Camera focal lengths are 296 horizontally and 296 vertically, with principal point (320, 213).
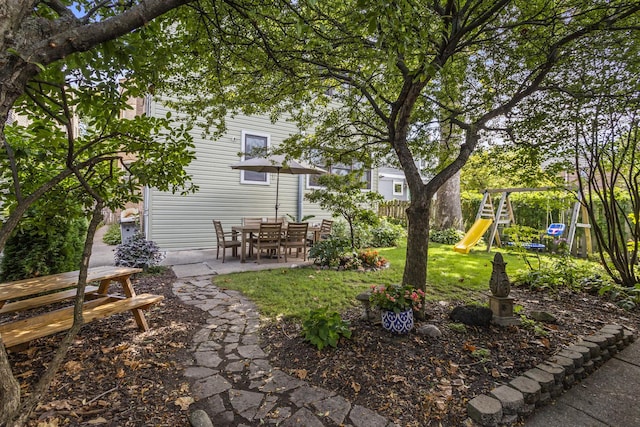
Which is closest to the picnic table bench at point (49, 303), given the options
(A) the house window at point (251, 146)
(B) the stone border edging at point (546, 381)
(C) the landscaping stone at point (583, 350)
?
(B) the stone border edging at point (546, 381)

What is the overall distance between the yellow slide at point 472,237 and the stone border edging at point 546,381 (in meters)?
5.13

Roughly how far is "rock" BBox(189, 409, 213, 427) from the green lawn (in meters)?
1.78

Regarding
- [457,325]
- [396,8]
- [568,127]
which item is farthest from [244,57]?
[568,127]

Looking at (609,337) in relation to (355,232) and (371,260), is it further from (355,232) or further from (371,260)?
(355,232)

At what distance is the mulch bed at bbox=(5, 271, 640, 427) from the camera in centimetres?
201

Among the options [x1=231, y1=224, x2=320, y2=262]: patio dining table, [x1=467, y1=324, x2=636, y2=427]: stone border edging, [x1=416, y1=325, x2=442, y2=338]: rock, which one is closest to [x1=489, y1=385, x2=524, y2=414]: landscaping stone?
[x1=467, y1=324, x2=636, y2=427]: stone border edging

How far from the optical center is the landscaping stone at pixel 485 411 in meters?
1.94

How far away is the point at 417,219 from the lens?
3.30 m

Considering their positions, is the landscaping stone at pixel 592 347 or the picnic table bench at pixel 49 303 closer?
the picnic table bench at pixel 49 303

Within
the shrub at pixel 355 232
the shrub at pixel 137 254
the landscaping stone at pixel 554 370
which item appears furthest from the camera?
the shrub at pixel 355 232

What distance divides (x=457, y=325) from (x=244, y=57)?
3.81 metres

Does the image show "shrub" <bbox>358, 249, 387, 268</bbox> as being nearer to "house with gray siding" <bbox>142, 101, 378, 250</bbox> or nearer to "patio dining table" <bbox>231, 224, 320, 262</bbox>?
"patio dining table" <bbox>231, 224, 320, 262</bbox>

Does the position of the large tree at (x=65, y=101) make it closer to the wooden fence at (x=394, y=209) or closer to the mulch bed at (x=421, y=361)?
the mulch bed at (x=421, y=361)

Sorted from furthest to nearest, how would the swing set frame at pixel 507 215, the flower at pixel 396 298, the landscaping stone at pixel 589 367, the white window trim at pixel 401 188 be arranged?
the white window trim at pixel 401 188 < the swing set frame at pixel 507 215 < the flower at pixel 396 298 < the landscaping stone at pixel 589 367
